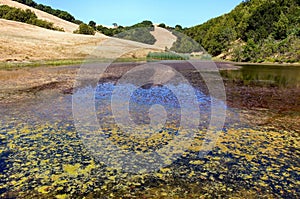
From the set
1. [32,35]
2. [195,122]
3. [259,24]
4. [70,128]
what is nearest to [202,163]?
[195,122]

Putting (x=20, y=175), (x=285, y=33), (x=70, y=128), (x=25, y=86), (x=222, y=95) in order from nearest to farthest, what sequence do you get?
(x=20, y=175) < (x=70, y=128) < (x=222, y=95) < (x=25, y=86) < (x=285, y=33)

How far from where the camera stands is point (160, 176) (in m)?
5.88

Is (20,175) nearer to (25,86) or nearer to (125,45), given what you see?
(25,86)

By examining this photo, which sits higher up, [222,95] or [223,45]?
[223,45]

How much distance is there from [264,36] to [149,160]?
75.5 meters

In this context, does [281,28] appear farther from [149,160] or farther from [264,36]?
[149,160]

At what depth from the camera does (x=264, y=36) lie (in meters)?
73.1

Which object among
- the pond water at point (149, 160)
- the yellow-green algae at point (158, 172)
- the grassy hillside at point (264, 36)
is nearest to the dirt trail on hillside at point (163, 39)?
the grassy hillside at point (264, 36)

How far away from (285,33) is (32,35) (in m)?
60.4

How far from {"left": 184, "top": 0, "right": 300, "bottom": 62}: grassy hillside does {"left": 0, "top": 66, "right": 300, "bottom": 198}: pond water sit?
157ft

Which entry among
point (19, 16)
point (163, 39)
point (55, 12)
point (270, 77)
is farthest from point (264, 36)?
point (55, 12)

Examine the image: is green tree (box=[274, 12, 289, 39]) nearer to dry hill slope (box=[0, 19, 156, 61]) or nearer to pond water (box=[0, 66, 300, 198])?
dry hill slope (box=[0, 19, 156, 61])

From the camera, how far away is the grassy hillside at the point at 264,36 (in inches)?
2156

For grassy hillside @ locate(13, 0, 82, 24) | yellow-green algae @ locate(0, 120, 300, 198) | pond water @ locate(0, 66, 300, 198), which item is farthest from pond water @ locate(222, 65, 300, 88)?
grassy hillside @ locate(13, 0, 82, 24)
